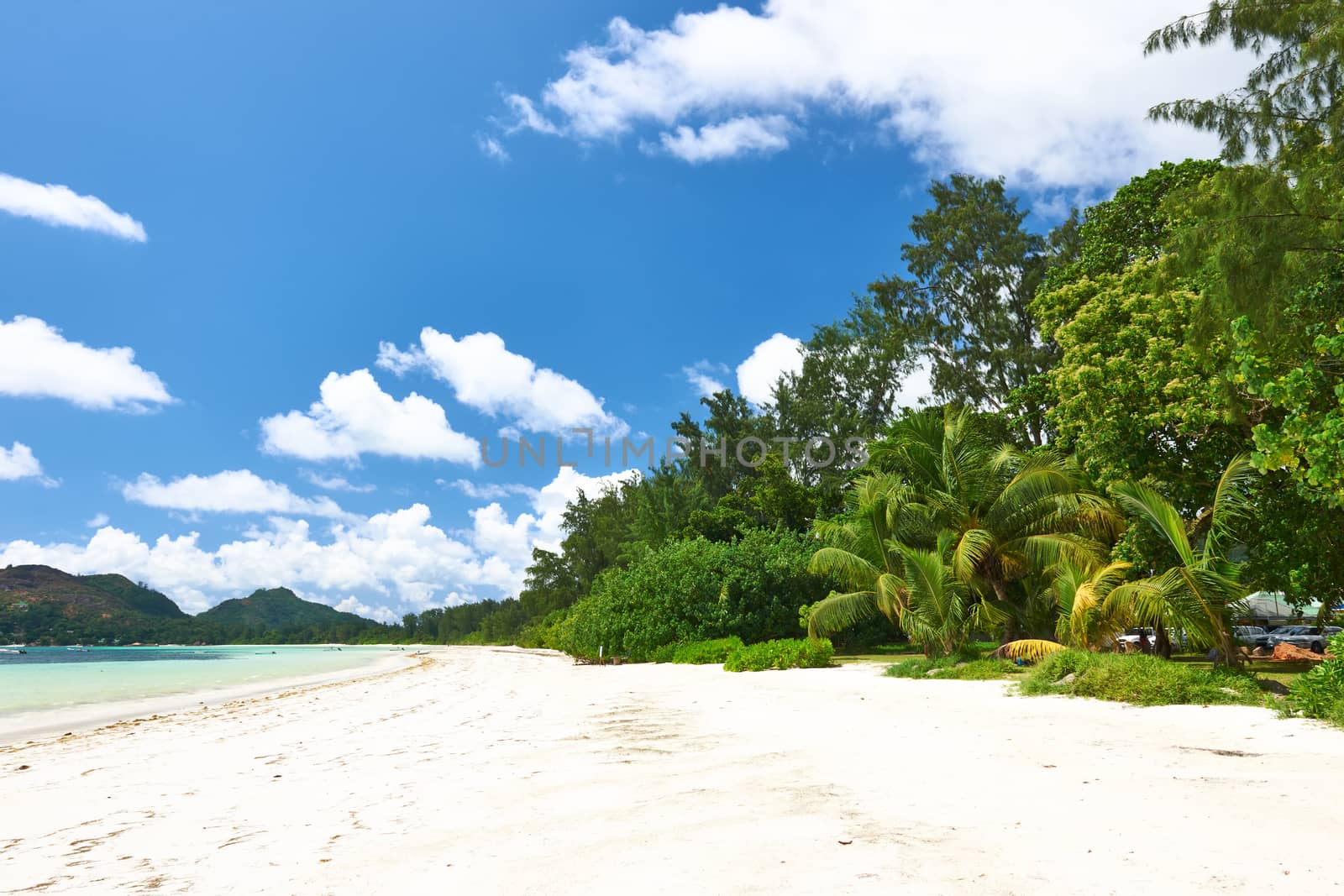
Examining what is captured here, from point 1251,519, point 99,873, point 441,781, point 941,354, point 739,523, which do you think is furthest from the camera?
point 739,523

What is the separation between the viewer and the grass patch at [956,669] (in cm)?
1334

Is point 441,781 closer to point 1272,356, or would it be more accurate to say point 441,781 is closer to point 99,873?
point 99,873

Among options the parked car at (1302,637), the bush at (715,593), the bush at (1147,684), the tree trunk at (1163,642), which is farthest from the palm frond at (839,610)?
the parked car at (1302,637)

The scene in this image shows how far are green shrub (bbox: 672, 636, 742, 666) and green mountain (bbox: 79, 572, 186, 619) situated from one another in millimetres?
158077

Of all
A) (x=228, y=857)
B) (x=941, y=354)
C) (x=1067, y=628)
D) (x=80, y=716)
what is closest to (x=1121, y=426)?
(x=1067, y=628)

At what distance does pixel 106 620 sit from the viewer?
420ft

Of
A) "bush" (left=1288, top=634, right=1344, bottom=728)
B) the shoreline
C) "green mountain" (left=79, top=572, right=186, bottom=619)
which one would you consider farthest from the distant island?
"bush" (left=1288, top=634, right=1344, bottom=728)

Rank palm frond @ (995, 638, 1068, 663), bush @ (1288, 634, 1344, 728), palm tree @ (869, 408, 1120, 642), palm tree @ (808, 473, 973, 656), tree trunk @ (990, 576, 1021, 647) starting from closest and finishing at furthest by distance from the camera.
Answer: bush @ (1288, 634, 1344, 728), palm frond @ (995, 638, 1068, 663), palm tree @ (808, 473, 973, 656), palm tree @ (869, 408, 1120, 642), tree trunk @ (990, 576, 1021, 647)

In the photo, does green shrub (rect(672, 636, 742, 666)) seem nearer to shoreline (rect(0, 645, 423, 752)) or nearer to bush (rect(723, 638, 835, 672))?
bush (rect(723, 638, 835, 672))

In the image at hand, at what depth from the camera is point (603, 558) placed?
59.7 m

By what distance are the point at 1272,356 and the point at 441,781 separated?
36.3 ft

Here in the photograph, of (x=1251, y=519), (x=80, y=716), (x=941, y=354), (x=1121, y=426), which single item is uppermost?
(x=941, y=354)

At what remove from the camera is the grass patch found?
13.3m

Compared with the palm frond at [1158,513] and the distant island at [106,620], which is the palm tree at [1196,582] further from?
the distant island at [106,620]
